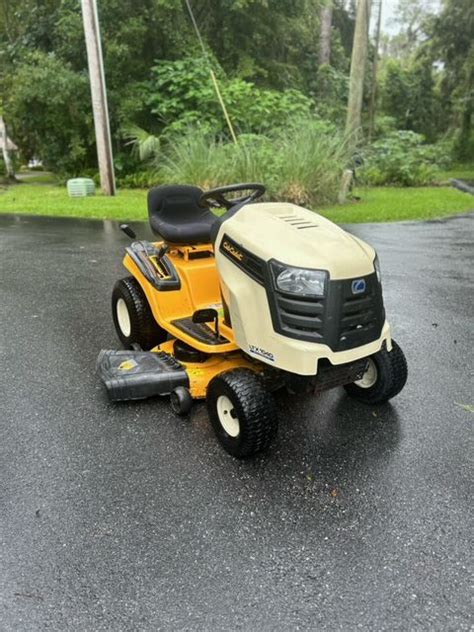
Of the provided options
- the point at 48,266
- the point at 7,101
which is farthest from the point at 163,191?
the point at 7,101

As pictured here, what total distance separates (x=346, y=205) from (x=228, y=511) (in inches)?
362

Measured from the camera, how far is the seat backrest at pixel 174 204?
133 inches

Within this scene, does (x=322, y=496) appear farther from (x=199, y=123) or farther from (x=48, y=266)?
(x=199, y=123)

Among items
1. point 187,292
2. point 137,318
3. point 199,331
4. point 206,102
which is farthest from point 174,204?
point 206,102

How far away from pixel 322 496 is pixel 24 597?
3.82 ft

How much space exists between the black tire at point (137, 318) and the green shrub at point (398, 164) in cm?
1171

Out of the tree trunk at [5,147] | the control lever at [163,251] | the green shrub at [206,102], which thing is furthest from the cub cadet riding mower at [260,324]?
the tree trunk at [5,147]

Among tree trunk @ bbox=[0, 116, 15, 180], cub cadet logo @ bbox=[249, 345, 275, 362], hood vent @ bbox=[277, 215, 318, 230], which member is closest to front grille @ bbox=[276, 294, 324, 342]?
cub cadet logo @ bbox=[249, 345, 275, 362]

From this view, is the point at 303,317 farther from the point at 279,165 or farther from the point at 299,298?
the point at 279,165

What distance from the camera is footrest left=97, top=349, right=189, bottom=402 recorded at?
111 inches

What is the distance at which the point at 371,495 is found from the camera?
2213mm

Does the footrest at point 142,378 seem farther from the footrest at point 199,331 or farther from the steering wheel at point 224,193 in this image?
the steering wheel at point 224,193

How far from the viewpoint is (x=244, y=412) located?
229 cm

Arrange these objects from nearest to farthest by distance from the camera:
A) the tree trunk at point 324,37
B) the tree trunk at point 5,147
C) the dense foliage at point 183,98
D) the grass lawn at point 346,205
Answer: the grass lawn at point 346,205 → the dense foliage at point 183,98 → the tree trunk at point 5,147 → the tree trunk at point 324,37
